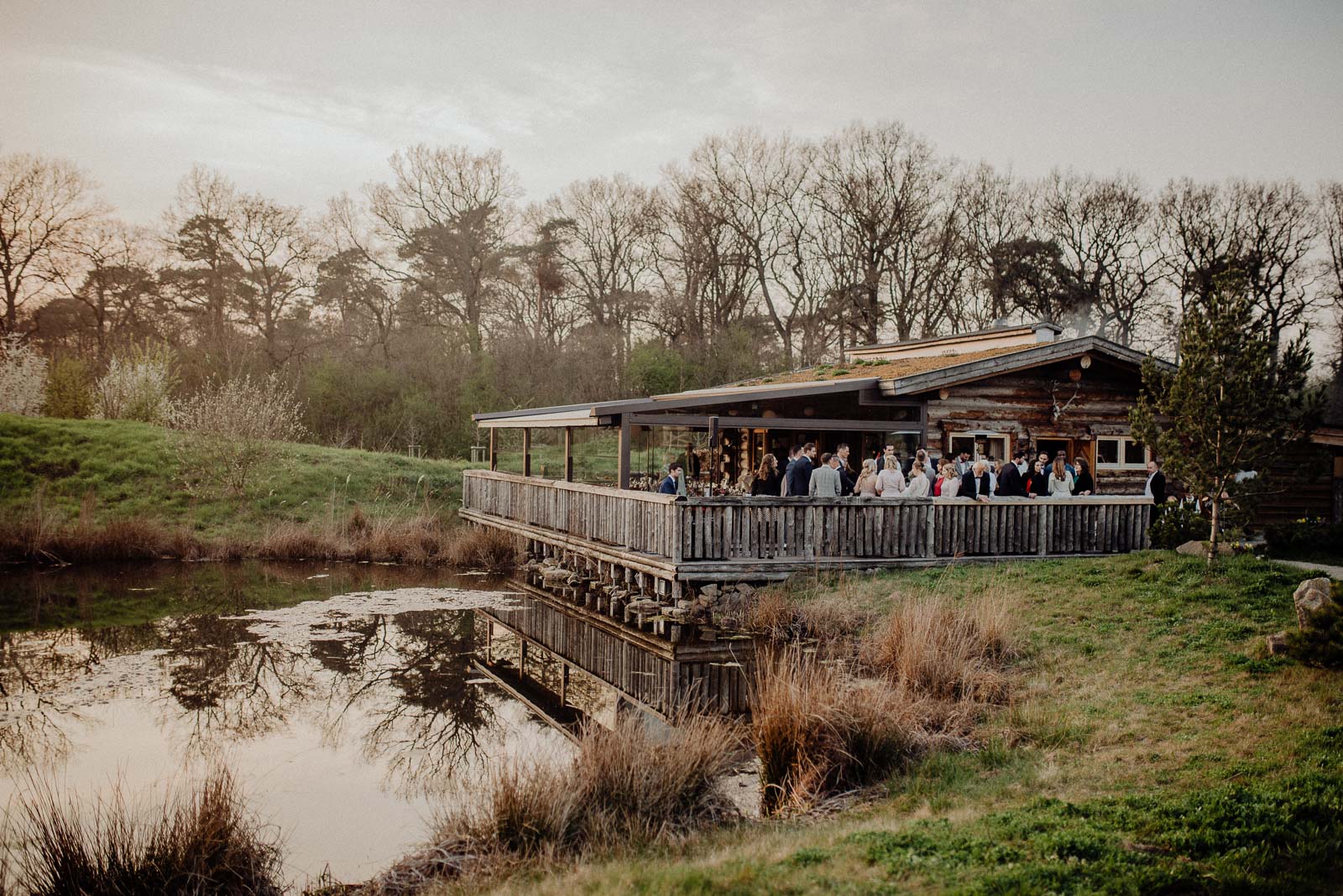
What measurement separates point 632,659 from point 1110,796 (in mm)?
7546

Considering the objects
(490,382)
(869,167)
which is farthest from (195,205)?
(869,167)

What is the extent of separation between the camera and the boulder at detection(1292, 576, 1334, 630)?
27.6ft

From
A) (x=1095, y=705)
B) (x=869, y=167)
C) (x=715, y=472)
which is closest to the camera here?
(x=1095, y=705)

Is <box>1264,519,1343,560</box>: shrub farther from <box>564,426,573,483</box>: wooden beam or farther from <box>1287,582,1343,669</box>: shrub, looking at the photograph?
<box>564,426,573,483</box>: wooden beam

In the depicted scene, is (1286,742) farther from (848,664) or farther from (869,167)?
(869,167)

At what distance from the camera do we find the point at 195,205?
34156 mm

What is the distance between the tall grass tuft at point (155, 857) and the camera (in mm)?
5871

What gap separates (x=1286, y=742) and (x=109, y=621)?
52.4 feet

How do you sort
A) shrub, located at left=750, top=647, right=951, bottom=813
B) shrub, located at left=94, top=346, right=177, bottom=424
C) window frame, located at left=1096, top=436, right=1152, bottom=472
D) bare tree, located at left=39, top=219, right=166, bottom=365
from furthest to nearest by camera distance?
bare tree, located at left=39, top=219, right=166, bottom=365, shrub, located at left=94, top=346, right=177, bottom=424, window frame, located at left=1096, top=436, right=1152, bottom=472, shrub, located at left=750, top=647, right=951, bottom=813

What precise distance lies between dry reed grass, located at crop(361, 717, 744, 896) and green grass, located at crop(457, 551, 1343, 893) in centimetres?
35

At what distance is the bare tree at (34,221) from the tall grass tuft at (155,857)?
3304 cm

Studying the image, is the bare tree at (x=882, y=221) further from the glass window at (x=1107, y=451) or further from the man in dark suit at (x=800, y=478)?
the man in dark suit at (x=800, y=478)

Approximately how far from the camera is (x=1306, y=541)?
1487 cm

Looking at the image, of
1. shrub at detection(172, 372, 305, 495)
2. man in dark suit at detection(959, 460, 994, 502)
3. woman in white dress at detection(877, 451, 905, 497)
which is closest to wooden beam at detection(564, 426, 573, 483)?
woman in white dress at detection(877, 451, 905, 497)
